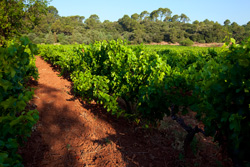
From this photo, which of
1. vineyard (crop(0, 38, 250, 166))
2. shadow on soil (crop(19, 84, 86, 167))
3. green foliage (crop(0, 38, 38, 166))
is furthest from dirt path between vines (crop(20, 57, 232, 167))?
green foliage (crop(0, 38, 38, 166))

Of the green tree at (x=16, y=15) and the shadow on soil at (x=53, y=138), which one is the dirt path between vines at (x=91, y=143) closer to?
the shadow on soil at (x=53, y=138)

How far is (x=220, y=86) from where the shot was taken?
1.52 meters

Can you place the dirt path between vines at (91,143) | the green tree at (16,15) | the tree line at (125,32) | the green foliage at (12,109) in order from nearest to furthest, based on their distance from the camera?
1. the green foliage at (12,109)
2. the dirt path between vines at (91,143)
3. the green tree at (16,15)
4. the tree line at (125,32)

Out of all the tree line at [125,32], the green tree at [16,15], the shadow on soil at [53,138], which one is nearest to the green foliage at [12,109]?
the shadow on soil at [53,138]

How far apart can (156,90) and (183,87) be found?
1.67ft

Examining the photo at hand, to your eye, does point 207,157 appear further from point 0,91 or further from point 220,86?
point 0,91

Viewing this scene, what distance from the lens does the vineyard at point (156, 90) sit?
1.41 meters

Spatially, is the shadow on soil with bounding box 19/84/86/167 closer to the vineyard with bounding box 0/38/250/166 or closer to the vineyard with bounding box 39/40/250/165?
the vineyard with bounding box 0/38/250/166

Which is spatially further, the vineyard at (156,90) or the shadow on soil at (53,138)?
the shadow on soil at (53,138)

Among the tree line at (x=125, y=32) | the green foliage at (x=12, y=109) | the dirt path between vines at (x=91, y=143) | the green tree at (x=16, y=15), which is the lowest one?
the dirt path between vines at (x=91, y=143)

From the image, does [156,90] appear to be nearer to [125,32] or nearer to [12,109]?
[12,109]

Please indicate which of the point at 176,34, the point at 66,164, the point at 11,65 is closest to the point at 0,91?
the point at 11,65

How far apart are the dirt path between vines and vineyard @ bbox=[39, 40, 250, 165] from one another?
0.49 metres

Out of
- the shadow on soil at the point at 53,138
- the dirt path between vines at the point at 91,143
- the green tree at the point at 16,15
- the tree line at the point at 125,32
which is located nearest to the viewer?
the shadow on soil at the point at 53,138
